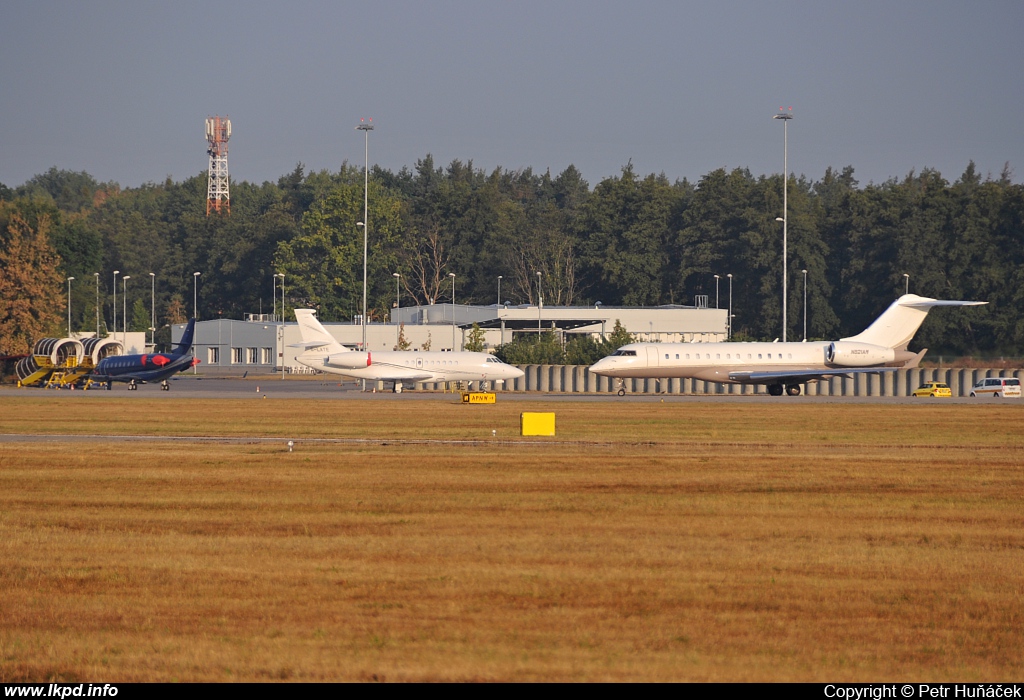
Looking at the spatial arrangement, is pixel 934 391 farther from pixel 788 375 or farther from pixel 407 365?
pixel 407 365

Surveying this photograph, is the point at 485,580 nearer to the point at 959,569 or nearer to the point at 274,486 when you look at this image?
the point at 959,569

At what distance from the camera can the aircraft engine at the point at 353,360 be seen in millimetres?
75562

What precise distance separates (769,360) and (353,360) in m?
26.4

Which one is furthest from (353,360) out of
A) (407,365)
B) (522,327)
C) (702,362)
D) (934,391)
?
(522,327)

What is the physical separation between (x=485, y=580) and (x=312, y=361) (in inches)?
2522

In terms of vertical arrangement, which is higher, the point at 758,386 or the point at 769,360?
the point at 769,360

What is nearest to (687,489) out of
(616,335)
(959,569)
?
(959,569)

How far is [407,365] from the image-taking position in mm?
76438

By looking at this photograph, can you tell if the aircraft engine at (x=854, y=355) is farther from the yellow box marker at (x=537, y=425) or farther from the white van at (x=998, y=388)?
the yellow box marker at (x=537, y=425)

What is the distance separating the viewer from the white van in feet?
232

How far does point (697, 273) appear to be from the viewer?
157 m

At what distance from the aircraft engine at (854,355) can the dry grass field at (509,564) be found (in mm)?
36711

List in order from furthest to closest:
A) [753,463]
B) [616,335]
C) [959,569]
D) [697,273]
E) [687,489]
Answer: [697,273] → [616,335] → [753,463] → [687,489] → [959,569]
